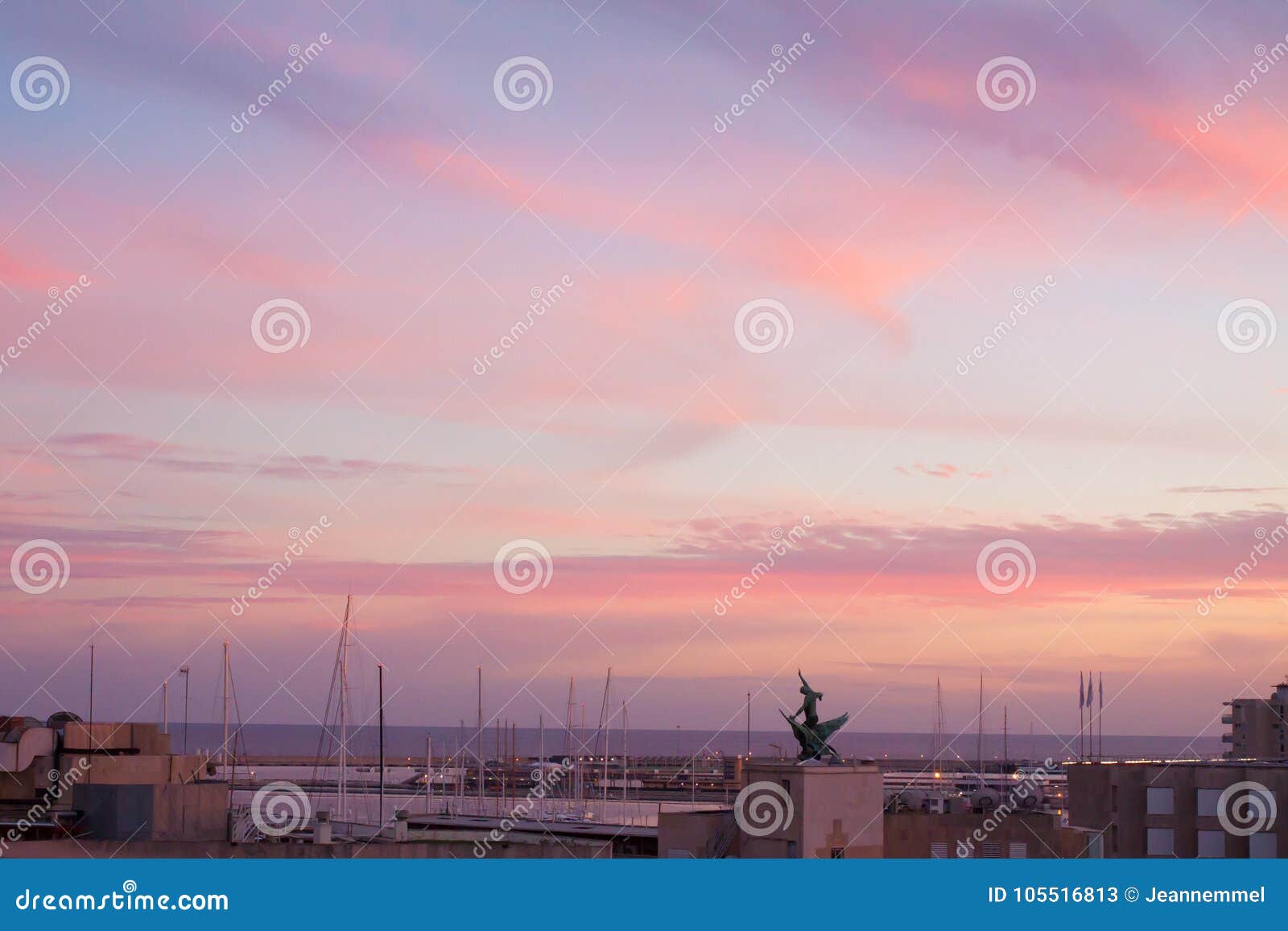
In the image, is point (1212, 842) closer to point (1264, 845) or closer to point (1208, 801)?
point (1208, 801)

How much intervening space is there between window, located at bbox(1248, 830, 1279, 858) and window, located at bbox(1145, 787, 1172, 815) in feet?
15.7

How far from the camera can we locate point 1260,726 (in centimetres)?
9075

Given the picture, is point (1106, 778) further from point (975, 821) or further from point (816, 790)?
point (816, 790)

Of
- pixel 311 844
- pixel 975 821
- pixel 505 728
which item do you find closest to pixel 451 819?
pixel 975 821

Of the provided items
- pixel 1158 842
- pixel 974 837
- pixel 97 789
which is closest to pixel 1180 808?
pixel 1158 842

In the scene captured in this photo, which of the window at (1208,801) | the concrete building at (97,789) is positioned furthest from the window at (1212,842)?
the concrete building at (97,789)

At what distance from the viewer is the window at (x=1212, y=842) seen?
203ft

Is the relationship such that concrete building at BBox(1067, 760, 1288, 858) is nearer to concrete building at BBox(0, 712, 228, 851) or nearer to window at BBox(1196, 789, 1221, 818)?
window at BBox(1196, 789, 1221, 818)

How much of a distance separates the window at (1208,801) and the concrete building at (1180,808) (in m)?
0.03

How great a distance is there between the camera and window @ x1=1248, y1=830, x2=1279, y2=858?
5919cm

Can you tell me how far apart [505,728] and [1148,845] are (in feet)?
293

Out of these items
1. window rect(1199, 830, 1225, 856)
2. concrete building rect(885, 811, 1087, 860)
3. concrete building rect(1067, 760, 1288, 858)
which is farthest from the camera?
window rect(1199, 830, 1225, 856)

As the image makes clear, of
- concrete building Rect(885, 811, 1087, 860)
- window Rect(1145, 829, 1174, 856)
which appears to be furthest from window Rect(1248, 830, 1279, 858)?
concrete building Rect(885, 811, 1087, 860)

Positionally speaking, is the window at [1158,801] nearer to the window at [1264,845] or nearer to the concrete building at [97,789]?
the window at [1264,845]
